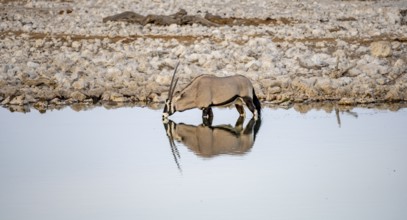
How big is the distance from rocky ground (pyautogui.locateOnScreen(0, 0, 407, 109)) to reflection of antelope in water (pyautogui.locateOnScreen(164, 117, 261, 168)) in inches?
87.0

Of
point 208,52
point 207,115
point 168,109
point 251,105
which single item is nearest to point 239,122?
point 251,105

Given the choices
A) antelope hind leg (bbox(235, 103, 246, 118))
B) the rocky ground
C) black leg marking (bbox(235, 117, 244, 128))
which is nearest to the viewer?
black leg marking (bbox(235, 117, 244, 128))

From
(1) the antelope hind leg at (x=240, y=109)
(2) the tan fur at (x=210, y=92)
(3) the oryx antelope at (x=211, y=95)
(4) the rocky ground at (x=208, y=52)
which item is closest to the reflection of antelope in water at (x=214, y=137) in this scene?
(1) the antelope hind leg at (x=240, y=109)

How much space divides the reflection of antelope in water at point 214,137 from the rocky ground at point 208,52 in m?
2.21

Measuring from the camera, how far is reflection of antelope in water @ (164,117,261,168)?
1145cm

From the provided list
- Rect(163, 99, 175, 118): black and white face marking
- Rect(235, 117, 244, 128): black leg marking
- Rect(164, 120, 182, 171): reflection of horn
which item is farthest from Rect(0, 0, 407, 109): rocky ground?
Rect(164, 120, 182, 171): reflection of horn

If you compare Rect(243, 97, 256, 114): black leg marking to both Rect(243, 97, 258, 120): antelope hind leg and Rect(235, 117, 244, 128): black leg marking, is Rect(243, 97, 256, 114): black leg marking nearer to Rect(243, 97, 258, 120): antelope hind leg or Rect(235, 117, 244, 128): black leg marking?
Rect(243, 97, 258, 120): antelope hind leg

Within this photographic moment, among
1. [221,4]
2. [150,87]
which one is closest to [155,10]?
[221,4]

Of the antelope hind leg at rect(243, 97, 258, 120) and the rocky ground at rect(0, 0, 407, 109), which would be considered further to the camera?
the rocky ground at rect(0, 0, 407, 109)

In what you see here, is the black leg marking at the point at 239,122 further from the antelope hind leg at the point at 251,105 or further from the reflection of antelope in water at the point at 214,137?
the antelope hind leg at the point at 251,105

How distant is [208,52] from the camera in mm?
18750

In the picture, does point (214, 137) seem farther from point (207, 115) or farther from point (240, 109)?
point (240, 109)

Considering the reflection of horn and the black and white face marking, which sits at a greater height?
the black and white face marking

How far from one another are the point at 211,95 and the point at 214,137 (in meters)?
1.61
